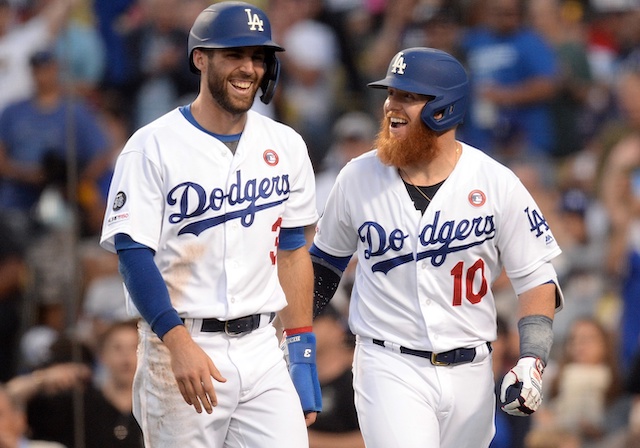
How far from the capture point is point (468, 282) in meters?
4.48

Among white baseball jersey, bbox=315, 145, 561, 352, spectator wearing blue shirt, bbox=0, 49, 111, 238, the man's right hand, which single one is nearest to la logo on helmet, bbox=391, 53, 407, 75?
white baseball jersey, bbox=315, 145, 561, 352

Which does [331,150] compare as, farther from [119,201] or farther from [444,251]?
[119,201]

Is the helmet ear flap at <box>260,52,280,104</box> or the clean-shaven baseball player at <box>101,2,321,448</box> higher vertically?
the helmet ear flap at <box>260,52,280,104</box>

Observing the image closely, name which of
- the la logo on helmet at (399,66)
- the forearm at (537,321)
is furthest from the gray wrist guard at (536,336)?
the la logo on helmet at (399,66)

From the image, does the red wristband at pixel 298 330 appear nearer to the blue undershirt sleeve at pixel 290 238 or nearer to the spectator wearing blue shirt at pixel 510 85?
the blue undershirt sleeve at pixel 290 238

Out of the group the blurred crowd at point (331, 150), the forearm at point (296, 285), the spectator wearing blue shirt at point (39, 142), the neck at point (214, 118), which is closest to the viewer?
the neck at point (214, 118)

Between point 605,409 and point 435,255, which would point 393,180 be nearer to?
point 435,255

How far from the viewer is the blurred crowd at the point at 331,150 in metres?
6.45

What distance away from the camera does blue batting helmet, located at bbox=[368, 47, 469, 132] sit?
4434 millimetres

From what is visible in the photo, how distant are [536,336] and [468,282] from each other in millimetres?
320

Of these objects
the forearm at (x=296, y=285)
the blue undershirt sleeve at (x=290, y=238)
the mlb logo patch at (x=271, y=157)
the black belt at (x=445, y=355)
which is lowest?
the black belt at (x=445, y=355)

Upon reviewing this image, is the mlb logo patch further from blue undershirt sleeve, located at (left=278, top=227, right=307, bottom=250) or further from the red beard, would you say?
the red beard

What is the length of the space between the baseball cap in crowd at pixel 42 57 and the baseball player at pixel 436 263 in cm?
321

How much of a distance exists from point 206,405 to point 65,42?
13.8 ft
